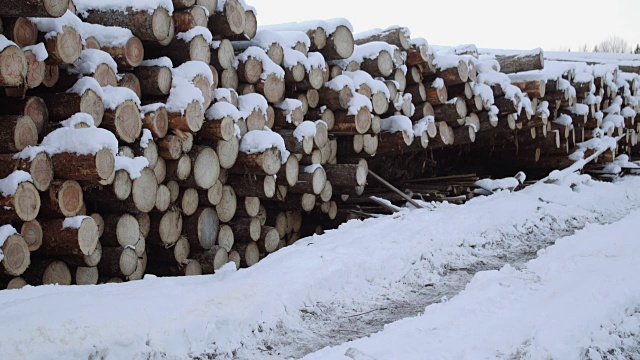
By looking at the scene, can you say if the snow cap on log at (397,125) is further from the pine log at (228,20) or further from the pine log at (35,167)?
the pine log at (35,167)

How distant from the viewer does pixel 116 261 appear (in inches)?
210

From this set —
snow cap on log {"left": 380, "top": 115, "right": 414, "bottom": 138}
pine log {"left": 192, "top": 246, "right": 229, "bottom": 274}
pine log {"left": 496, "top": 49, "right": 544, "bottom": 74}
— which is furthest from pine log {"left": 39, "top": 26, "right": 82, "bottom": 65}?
pine log {"left": 496, "top": 49, "right": 544, "bottom": 74}

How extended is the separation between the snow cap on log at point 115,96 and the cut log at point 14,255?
46.8 inches

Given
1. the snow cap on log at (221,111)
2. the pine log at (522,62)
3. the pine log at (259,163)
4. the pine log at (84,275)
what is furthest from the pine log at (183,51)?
the pine log at (522,62)

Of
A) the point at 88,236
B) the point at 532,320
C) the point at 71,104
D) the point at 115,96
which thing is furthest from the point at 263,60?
the point at 532,320

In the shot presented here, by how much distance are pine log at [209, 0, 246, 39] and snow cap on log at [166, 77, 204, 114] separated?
87cm

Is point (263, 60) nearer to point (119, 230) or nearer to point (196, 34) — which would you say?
point (196, 34)

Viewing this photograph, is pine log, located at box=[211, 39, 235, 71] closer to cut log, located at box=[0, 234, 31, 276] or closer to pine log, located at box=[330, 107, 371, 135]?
pine log, located at box=[330, 107, 371, 135]

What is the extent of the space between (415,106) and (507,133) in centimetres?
283

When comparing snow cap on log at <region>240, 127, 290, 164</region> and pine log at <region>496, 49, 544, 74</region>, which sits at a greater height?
pine log at <region>496, 49, 544, 74</region>

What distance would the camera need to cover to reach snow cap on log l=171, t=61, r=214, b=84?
5629 millimetres

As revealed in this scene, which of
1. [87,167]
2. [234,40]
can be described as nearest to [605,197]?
[234,40]

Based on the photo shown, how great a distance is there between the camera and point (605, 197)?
10016mm

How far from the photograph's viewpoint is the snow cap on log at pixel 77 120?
470 cm
